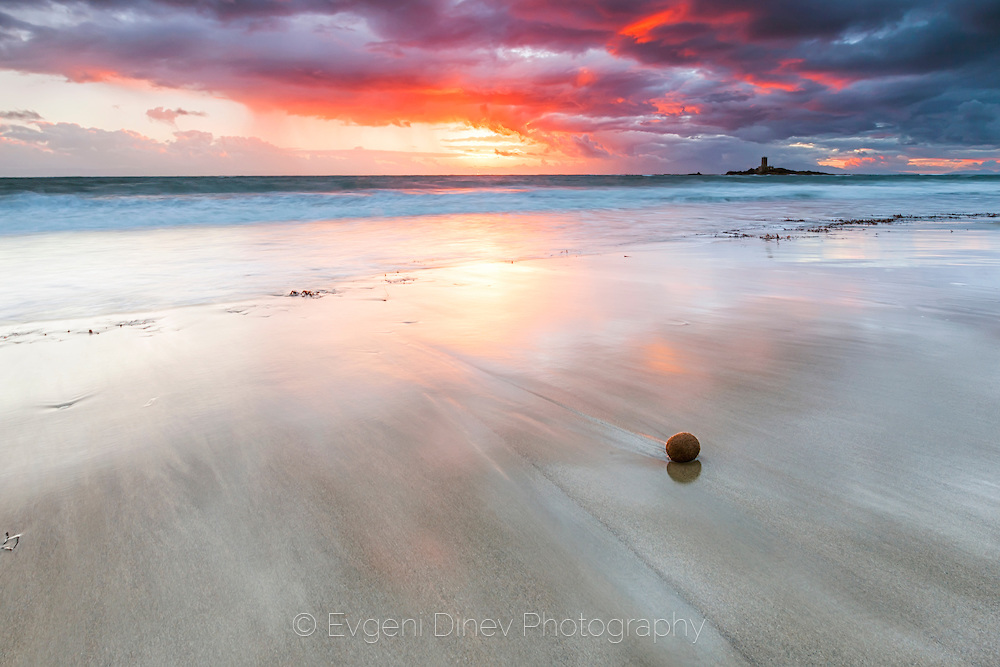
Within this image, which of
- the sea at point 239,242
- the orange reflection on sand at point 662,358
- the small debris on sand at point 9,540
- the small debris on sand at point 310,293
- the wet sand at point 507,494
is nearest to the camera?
the wet sand at point 507,494

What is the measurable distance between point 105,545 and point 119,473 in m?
0.48

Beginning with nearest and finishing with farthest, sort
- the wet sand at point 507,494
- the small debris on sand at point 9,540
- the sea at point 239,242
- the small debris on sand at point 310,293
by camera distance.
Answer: the wet sand at point 507,494 → the small debris on sand at point 9,540 → the small debris on sand at point 310,293 → the sea at point 239,242

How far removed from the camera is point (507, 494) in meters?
1.78

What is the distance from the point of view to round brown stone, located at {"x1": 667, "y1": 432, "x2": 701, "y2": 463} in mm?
1915

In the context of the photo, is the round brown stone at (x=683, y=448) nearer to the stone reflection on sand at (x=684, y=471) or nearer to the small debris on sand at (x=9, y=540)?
the stone reflection on sand at (x=684, y=471)

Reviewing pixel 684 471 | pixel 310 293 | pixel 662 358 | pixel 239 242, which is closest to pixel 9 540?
pixel 684 471

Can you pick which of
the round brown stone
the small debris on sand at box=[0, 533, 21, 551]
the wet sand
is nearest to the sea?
the wet sand

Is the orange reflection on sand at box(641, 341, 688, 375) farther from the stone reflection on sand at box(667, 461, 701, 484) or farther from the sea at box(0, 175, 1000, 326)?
the sea at box(0, 175, 1000, 326)

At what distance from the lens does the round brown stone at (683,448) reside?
1915mm

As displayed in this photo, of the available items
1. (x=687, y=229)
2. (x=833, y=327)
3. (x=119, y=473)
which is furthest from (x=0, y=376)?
(x=687, y=229)

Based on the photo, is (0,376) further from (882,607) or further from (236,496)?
(882,607)

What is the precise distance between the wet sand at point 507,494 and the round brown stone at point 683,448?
0.04m

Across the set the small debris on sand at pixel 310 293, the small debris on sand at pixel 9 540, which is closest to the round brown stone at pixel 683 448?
the small debris on sand at pixel 9 540

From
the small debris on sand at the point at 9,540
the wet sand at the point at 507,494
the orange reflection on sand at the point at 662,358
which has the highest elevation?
the orange reflection on sand at the point at 662,358
